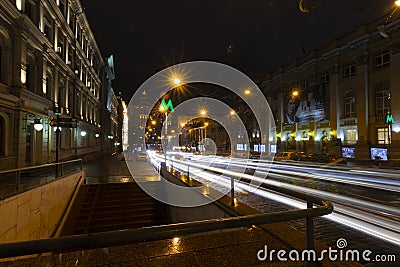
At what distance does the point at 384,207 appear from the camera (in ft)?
26.0

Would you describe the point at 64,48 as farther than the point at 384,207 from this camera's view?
Yes

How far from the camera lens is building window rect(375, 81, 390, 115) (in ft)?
97.2

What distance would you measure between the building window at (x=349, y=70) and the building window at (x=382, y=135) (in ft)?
27.8

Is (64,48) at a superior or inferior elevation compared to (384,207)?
superior

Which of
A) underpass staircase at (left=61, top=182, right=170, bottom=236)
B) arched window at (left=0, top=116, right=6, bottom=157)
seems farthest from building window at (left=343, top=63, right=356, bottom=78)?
arched window at (left=0, top=116, right=6, bottom=157)

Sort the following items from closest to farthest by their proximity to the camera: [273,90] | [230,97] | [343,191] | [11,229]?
[11,229] → [343,191] → [273,90] → [230,97]

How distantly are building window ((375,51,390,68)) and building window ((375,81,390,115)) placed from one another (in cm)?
212

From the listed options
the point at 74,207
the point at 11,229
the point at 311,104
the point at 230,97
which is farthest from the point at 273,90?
the point at 11,229

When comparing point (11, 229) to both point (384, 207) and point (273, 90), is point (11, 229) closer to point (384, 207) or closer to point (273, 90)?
point (384, 207)

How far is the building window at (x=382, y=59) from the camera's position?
29.5 meters

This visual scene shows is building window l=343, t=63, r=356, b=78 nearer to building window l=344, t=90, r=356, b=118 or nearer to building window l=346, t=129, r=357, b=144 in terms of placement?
building window l=344, t=90, r=356, b=118

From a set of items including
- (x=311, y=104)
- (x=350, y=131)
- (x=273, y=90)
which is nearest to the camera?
(x=350, y=131)

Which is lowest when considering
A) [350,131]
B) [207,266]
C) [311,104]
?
[207,266]

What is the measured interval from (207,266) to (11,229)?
581 centimetres
